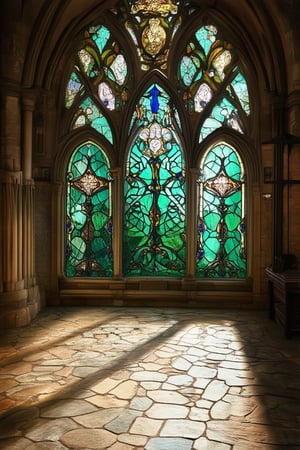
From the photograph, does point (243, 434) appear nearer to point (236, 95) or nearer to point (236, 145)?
point (236, 145)

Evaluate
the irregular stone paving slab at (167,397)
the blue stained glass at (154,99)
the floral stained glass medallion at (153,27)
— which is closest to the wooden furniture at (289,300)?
the irregular stone paving slab at (167,397)

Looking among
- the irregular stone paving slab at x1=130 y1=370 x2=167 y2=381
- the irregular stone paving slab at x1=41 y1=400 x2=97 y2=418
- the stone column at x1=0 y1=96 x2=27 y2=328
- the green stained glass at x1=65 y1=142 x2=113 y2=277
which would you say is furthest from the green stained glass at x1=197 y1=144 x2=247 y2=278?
the irregular stone paving slab at x1=41 y1=400 x2=97 y2=418

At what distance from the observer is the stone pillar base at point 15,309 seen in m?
6.68

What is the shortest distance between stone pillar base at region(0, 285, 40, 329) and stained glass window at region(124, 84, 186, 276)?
7.03 feet

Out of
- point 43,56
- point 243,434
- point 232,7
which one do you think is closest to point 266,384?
point 243,434

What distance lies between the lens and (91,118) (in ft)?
28.2

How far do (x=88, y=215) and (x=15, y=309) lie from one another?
2419 millimetres

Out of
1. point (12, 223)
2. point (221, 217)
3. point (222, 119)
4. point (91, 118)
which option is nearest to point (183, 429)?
point (12, 223)

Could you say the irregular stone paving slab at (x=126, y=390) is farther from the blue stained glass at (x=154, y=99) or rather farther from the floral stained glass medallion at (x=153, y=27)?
the floral stained glass medallion at (x=153, y=27)

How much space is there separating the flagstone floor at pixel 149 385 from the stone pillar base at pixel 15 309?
19 centimetres

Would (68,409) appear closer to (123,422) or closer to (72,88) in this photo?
(123,422)

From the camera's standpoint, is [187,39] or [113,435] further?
[187,39]

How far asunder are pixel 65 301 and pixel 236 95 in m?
4.72

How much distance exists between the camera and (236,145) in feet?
27.3
